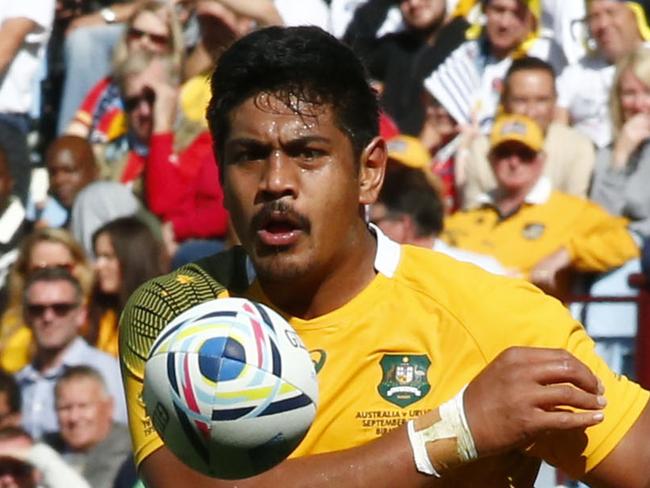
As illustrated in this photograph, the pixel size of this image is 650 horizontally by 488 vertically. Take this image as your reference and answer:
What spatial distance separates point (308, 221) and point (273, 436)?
56cm

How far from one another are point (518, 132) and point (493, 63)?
0.85 meters

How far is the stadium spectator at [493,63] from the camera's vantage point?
8.52 m

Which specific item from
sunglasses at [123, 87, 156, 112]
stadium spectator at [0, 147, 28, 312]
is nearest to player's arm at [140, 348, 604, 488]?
stadium spectator at [0, 147, 28, 312]

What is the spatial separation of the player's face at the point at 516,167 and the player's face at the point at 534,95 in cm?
26

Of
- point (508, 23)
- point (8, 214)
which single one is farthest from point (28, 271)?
point (508, 23)

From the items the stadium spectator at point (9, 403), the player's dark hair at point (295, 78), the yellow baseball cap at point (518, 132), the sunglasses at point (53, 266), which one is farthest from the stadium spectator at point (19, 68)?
the player's dark hair at point (295, 78)

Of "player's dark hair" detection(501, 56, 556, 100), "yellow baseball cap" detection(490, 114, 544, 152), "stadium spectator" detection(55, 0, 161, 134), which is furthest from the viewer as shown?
"stadium spectator" detection(55, 0, 161, 134)

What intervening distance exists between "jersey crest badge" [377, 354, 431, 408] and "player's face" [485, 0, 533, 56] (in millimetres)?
4829

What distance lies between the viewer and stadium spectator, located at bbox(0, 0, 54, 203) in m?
8.78

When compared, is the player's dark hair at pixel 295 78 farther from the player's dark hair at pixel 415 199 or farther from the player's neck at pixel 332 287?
the player's dark hair at pixel 415 199

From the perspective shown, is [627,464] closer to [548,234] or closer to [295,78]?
[295,78]

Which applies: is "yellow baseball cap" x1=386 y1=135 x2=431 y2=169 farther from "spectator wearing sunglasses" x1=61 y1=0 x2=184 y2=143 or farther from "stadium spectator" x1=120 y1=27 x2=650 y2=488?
"stadium spectator" x1=120 y1=27 x2=650 y2=488

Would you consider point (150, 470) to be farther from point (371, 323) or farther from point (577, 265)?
point (577, 265)

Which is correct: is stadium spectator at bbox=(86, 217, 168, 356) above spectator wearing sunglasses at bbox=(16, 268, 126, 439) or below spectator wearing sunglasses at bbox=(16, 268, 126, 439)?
above
